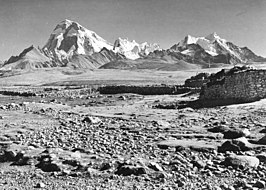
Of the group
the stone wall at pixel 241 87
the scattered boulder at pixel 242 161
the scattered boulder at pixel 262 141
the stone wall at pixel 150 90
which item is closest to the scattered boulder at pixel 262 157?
the scattered boulder at pixel 242 161

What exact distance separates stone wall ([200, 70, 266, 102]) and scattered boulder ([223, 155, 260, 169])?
18150mm

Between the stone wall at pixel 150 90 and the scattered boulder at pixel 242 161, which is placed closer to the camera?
the scattered boulder at pixel 242 161

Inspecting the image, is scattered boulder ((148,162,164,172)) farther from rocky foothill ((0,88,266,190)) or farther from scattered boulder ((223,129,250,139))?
scattered boulder ((223,129,250,139))

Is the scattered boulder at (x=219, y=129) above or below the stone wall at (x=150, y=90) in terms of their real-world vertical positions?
above

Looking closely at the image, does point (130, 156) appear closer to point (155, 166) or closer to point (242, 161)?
point (155, 166)

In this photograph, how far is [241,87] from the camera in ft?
94.2

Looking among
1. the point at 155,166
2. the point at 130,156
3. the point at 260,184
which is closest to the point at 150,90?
the point at 130,156

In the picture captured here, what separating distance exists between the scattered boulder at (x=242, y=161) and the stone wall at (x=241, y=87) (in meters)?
18.2

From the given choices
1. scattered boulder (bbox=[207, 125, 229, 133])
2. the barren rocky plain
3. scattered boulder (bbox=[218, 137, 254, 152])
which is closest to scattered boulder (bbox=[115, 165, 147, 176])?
the barren rocky plain

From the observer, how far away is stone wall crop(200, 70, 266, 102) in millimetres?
27734

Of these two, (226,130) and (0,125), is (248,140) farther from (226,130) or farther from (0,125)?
(0,125)

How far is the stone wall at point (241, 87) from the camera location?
27734 millimetres

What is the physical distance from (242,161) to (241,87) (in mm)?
19486

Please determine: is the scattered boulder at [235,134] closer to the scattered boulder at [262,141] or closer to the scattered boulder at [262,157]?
the scattered boulder at [262,141]
